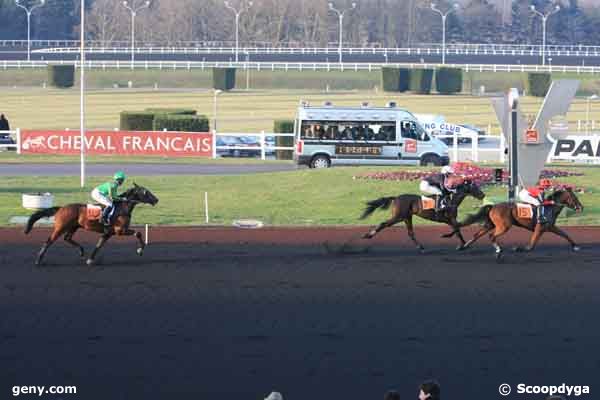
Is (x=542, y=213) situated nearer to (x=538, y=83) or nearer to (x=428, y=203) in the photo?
(x=428, y=203)

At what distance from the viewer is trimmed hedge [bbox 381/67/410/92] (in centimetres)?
7756

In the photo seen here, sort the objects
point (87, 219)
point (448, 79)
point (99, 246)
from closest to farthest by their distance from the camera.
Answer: point (87, 219), point (99, 246), point (448, 79)

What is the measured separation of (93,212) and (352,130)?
18.7 meters

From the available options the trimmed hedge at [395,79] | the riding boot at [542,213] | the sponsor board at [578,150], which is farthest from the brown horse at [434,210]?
the trimmed hedge at [395,79]

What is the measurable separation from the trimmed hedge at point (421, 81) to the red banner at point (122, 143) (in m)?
38.0

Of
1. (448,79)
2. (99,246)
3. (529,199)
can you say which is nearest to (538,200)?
(529,199)

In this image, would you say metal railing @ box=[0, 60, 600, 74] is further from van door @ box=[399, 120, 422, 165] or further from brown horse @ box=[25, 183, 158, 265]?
brown horse @ box=[25, 183, 158, 265]

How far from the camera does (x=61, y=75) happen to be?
81.2 m

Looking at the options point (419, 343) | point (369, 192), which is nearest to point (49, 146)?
point (369, 192)

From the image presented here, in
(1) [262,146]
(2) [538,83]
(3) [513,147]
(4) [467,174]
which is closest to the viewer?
(3) [513,147]

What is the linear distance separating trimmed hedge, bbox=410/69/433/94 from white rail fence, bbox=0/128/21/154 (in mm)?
39507

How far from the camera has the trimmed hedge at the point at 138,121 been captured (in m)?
48.0

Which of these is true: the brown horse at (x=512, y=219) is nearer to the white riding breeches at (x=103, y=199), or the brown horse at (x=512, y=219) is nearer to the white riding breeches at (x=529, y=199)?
the white riding breeches at (x=529, y=199)

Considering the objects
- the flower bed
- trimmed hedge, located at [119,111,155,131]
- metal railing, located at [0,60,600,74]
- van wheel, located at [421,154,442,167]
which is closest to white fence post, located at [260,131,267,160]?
van wheel, located at [421,154,442,167]
